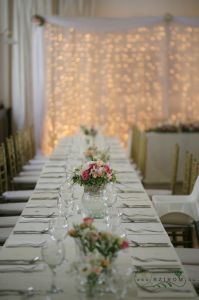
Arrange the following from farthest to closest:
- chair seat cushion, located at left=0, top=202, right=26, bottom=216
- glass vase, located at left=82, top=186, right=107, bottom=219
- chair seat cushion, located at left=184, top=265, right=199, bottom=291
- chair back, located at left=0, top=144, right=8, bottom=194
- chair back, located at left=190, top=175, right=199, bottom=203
Result: chair back, located at left=0, top=144, right=8, bottom=194 < chair seat cushion, located at left=0, top=202, right=26, bottom=216 < chair back, located at left=190, top=175, right=199, bottom=203 < glass vase, located at left=82, top=186, right=107, bottom=219 < chair seat cushion, located at left=184, top=265, right=199, bottom=291

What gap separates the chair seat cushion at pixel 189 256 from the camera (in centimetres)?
265

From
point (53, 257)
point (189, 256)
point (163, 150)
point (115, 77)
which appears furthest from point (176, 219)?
point (115, 77)

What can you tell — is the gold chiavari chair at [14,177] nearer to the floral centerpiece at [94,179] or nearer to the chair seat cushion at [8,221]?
the chair seat cushion at [8,221]

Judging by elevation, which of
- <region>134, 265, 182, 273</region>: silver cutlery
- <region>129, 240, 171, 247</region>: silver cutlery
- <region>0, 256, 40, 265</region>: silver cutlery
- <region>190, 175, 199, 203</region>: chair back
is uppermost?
<region>134, 265, 182, 273</region>: silver cutlery

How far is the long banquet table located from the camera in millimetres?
1836

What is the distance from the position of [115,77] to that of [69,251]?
19.5 feet

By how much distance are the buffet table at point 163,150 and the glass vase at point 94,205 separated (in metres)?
3.80

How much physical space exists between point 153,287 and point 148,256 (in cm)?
30

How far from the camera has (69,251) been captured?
2.17 metres

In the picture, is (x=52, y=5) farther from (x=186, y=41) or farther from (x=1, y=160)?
(x=1, y=160)

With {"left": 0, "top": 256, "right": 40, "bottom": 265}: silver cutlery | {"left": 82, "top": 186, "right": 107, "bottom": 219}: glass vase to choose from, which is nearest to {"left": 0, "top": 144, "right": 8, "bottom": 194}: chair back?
{"left": 82, "top": 186, "right": 107, "bottom": 219}: glass vase

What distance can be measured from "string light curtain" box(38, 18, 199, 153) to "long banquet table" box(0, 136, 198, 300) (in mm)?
4276

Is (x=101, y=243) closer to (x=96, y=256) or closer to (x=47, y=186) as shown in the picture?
(x=96, y=256)

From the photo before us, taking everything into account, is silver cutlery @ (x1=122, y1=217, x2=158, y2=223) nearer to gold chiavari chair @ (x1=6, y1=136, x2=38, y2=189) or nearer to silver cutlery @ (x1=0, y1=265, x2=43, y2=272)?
silver cutlery @ (x1=0, y1=265, x2=43, y2=272)
